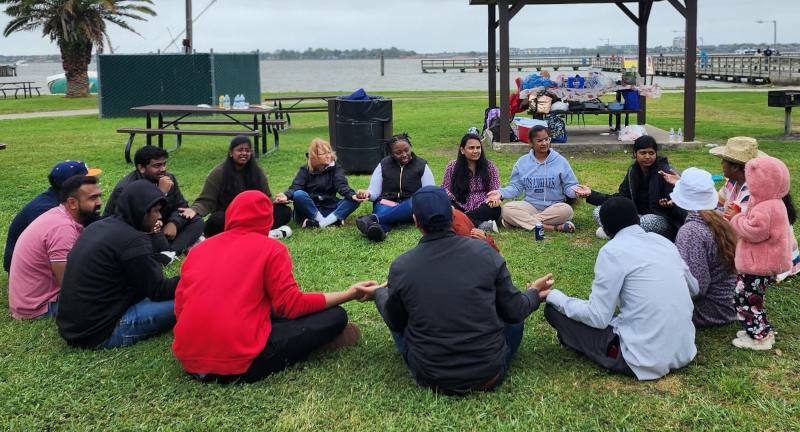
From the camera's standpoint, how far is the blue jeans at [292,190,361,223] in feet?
26.0

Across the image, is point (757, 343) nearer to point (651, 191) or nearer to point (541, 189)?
point (651, 191)

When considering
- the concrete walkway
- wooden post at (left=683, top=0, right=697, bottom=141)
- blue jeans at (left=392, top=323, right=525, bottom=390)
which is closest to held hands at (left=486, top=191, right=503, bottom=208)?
blue jeans at (left=392, top=323, right=525, bottom=390)

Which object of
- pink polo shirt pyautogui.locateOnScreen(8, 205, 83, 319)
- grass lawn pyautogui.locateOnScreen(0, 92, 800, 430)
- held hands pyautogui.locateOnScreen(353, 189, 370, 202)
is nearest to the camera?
grass lawn pyautogui.locateOnScreen(0, 92, 800, 430)

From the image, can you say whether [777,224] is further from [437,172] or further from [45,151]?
[45,151]

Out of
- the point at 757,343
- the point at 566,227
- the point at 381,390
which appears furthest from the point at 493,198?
the point at 381,390

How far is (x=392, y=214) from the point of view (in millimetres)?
7719

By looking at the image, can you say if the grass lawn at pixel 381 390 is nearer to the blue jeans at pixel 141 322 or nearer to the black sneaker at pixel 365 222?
the blue jeans at pixel 141 322

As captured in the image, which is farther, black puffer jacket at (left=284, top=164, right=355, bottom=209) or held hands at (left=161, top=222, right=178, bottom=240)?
black puffer jacket at (left=284, top=164, right=355, bottom=209)

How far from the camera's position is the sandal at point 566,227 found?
7.55 meters

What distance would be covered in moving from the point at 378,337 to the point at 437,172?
6.45 metres

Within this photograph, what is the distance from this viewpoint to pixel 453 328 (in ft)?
12.1

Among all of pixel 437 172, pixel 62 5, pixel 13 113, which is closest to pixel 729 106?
pixel 437 172

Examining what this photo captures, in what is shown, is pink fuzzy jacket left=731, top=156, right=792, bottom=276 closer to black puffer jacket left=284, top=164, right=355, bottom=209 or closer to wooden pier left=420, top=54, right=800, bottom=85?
black puffer jacket left=284, top=164, right=355, bottom=209

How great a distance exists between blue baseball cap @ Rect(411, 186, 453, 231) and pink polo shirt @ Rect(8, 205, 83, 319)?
2483mm
